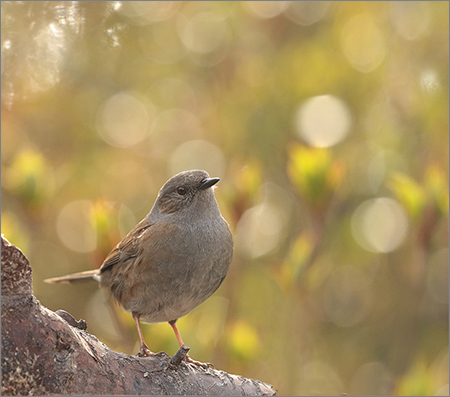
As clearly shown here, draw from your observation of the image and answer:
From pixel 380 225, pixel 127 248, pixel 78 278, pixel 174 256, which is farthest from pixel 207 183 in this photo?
pixel 380 225

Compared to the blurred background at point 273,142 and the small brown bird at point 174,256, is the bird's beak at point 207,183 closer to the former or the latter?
the small brown bird at point 174,256

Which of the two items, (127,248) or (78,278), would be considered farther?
(78,278)

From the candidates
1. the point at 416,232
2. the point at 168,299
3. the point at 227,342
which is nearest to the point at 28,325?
the point at 168,299

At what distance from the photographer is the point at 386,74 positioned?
18.4 ft

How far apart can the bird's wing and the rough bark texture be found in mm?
824

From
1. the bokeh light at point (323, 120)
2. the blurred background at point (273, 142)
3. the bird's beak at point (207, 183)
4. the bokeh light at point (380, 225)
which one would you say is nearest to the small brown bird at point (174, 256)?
the bird's beak at point (207, 183)

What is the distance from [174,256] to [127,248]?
0.47 metres

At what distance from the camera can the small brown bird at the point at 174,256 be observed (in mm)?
2770

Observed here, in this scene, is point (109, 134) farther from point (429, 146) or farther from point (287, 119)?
point (429, 146)

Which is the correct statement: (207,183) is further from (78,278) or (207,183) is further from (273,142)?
(273,142)

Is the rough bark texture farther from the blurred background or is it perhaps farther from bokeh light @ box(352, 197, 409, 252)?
bokeh light @ box(352, 197, 409, 252)

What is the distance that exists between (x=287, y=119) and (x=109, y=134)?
2296 millimetres

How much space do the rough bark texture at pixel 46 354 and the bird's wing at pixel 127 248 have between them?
0.82 meters

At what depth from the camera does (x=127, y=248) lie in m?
3.09
